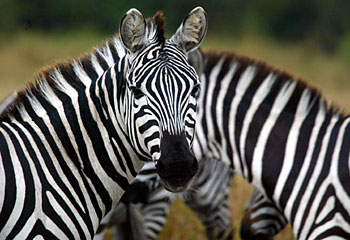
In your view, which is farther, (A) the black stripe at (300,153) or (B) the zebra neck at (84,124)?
(A) the black stripe at (300,153)

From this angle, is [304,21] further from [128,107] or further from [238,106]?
[128,107]

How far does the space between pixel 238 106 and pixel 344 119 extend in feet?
3.19

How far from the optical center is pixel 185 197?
6.98 metres

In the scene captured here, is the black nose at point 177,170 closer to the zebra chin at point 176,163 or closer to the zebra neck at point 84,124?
the zebra chin at point 176,163

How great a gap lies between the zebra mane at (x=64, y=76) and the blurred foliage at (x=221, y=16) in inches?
745

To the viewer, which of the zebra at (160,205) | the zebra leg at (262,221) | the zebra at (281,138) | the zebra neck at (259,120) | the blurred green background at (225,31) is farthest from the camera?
the blurred green background at (225,31)

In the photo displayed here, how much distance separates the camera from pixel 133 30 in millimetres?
4422

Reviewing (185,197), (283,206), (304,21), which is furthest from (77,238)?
(304,21)

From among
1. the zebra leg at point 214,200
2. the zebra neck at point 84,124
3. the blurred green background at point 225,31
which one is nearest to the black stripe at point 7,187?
the zebra neck at point 84,124

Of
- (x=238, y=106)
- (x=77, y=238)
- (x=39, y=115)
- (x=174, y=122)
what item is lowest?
(x=77, y=238)

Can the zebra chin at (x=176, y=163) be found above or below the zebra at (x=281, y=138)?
below

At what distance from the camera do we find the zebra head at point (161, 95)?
4.12 m

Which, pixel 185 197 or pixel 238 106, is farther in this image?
pixel 185 197

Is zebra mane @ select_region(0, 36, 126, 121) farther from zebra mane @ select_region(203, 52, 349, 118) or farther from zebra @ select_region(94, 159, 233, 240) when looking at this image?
zebra @ select_region(94, 159, 233, 240)
